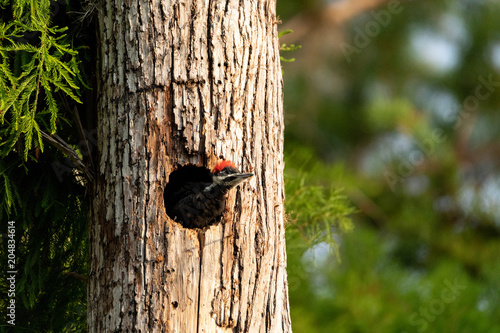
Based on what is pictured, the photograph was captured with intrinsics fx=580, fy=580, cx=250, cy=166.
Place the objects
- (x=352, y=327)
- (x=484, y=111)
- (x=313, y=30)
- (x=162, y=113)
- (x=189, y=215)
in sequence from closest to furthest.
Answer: (x=162, y=113), (x=189, y=215), (x=352, y=327), (x=313, y=30), (x=484, y=111)

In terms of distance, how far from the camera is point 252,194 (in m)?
3.14

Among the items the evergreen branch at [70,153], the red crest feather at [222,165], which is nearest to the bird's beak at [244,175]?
the red crest feather at [222,165]

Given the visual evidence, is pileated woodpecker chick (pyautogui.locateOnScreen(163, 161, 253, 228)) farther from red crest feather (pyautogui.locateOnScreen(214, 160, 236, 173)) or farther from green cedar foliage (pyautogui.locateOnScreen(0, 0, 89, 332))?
green cedar foliage (pyautogui.locateOnScreen(0, 0, 89, 332))

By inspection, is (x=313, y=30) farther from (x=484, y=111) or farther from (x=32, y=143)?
(x=32, y=143)

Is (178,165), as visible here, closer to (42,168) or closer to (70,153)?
(70,153)

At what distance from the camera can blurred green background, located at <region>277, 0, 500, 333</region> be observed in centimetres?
736

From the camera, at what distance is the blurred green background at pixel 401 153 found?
736 centimetres

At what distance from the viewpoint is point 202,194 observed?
317cm

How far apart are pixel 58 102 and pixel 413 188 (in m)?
6.06

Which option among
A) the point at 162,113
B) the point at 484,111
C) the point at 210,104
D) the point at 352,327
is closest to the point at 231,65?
the point at 210,104

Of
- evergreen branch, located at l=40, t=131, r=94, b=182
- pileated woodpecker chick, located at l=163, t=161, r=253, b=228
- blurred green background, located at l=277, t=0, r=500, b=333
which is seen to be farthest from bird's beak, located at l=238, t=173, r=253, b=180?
blurred green background, located at l=277, t=0, r=500, b=333

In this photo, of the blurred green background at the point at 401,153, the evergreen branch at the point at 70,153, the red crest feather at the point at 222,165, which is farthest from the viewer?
the blurred green background at the point at 401,153

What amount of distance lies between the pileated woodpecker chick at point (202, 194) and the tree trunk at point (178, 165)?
0.09 meters

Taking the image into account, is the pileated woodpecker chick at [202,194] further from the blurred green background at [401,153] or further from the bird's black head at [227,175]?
the blurred green background at [401,153]
